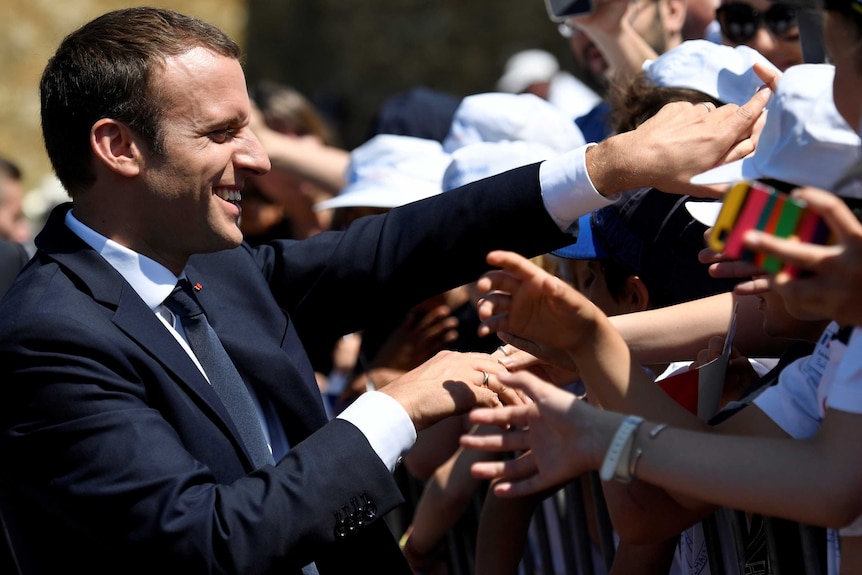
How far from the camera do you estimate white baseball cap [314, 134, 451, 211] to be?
4.30 metres

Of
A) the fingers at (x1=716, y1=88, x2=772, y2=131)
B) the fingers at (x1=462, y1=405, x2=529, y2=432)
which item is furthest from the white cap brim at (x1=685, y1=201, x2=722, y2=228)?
the fingers at (x1=462, y1=405, x2=529, y2=432)

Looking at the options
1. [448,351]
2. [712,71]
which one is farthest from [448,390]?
[712,71]

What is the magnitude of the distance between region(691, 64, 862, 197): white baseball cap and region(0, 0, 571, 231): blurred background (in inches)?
386

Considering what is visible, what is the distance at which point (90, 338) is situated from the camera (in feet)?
7.72

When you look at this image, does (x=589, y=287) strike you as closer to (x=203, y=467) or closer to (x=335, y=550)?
(x=335, y=550)

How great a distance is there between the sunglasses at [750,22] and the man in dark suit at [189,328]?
1445 millimetres

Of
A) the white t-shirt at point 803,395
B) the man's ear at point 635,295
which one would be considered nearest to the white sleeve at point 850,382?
the white t-shirt at point 803,395

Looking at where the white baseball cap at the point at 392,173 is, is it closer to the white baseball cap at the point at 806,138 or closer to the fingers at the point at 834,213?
the white baseball cap at the point at 806,138

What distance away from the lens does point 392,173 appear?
14.5ft

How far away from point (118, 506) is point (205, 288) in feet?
2.36

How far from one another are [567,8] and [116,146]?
Answer: 1993mm

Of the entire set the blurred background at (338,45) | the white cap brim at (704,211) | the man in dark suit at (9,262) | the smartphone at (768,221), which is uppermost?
the smartphone at (768,221)

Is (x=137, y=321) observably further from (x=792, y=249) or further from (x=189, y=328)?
(x=792, y=249)

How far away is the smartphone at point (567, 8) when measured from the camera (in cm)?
405
